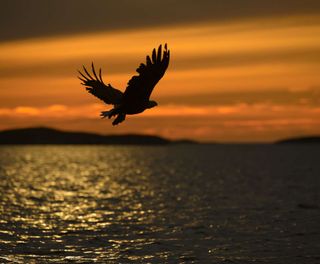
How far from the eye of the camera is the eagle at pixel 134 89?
1695cm

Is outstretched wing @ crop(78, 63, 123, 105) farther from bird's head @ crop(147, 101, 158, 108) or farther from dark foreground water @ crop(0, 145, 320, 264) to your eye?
dark foreground water @ crop(0, 145, 320, 264)

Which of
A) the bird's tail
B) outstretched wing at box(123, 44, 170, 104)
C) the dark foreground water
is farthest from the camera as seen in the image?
the dark foreground water

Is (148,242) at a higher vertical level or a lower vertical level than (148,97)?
lower

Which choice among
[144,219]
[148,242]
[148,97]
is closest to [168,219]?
[144,219]

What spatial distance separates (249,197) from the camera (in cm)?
5562

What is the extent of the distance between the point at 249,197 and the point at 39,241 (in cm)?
2673

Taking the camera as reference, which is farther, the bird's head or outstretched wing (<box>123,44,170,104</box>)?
the bird's head

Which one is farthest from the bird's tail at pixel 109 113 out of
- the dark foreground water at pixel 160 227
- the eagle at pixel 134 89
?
the dark foreground water at pixel 160 227

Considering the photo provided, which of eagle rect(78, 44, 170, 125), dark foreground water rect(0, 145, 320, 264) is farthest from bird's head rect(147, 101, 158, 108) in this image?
dark foreground water rect(0, 145, 320, 264)

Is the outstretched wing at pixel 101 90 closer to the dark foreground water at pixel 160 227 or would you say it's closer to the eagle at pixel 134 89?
the eagle at pixel 134 89

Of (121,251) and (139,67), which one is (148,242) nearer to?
(121,251)

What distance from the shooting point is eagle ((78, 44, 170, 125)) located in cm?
1695

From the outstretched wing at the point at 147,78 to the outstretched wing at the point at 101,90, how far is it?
163 centimetres

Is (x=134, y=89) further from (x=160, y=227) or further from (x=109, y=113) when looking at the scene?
(x=160, y=227)
